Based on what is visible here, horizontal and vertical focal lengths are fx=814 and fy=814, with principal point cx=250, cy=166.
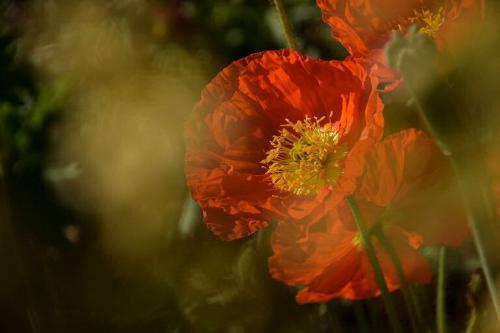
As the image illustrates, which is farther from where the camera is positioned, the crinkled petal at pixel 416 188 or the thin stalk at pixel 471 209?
the crinkled petal at pixel 416 188

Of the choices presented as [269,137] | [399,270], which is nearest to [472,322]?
[399,270]

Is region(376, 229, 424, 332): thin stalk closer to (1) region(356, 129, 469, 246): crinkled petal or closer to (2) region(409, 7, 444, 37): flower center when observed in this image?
(1) region(356, 129, 469, 246): crinkled petal

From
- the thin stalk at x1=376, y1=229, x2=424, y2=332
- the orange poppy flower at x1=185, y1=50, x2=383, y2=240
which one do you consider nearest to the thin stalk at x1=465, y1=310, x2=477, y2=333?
the thin stalk at x1=376, y1=229, x2=424, y2=332

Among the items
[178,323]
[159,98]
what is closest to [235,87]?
[178,323]

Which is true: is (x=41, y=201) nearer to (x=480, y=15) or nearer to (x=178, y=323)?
(x=178, y=323)

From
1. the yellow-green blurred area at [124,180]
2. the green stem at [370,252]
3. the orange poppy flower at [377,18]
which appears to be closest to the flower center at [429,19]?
the orange poppy flower at [377,18]

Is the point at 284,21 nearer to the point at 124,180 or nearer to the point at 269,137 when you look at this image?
the point at 269,137

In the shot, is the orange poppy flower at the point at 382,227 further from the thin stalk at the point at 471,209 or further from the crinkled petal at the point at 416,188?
the thin stalk at the point at 471,209
